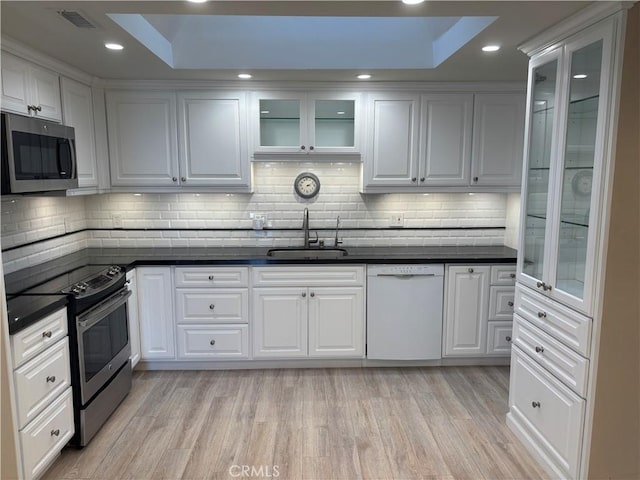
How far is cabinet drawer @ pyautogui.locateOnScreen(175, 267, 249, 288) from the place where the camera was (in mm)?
3449

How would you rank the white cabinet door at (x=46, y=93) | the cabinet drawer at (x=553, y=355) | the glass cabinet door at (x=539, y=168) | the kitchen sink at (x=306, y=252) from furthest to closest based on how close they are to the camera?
the kitchen sink at (x=306, y=252) < the white cabinet door at (x=46, y=93) < the glass cabinet door at (x=539, y=168) < the cabinet drawer at (x=553, y=355)

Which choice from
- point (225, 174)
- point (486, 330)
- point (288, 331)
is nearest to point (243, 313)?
point (288, 331)

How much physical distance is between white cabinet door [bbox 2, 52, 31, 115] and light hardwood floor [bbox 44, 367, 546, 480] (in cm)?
200

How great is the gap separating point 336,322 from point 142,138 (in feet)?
7.06

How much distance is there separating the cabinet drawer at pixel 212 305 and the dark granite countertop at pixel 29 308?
1130 mm

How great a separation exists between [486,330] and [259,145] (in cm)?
238

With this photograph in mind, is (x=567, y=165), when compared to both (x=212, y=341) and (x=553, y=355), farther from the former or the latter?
(x=212, y=341)

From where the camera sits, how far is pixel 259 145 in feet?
11.8

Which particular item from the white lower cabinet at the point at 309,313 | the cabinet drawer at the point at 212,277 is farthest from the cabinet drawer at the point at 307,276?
the cabinet drawer at the point at 212,277

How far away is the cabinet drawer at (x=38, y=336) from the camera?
6.63ft

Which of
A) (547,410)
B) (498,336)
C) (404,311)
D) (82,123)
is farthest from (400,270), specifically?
(82,123)

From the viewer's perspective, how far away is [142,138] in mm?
3566

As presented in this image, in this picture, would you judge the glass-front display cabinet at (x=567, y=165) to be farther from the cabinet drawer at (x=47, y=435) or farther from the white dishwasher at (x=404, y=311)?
the cabinet drawer at (x=47, y=435)

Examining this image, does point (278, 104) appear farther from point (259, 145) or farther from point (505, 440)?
point (505, 440)
